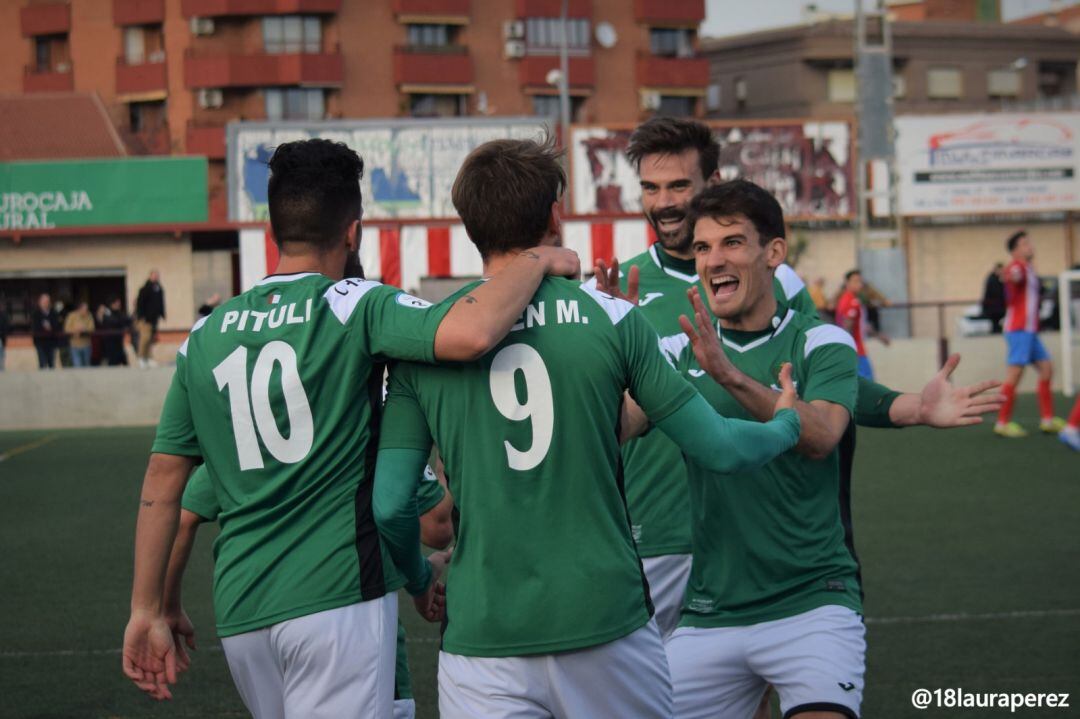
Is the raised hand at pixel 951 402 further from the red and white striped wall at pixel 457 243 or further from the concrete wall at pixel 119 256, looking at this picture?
the concrete wall at pixel 119 256

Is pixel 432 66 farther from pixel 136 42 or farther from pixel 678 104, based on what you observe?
pixel 136 42

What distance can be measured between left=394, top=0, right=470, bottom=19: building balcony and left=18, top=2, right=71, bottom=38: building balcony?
12.4 m

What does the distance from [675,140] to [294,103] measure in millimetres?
48580

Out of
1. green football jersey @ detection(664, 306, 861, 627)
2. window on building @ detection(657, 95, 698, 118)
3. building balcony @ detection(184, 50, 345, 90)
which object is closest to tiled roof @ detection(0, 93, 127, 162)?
building balcony @ detection(184, 50, 345, 90)

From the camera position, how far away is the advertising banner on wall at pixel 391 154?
4291 cm

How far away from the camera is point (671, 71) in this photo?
55531 mm

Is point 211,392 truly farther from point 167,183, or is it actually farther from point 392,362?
point 167,183

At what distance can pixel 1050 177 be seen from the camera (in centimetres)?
4503

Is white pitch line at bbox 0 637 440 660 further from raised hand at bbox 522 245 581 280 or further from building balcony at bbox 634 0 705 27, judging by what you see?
building balcony at bbox 634 0 705 27

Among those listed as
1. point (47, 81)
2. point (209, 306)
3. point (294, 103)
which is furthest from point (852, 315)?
point (47, 81)

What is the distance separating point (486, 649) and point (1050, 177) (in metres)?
45.1

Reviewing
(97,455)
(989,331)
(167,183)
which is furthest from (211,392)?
(167,183)

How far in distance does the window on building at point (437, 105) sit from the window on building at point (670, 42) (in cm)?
788

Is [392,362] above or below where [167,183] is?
below
